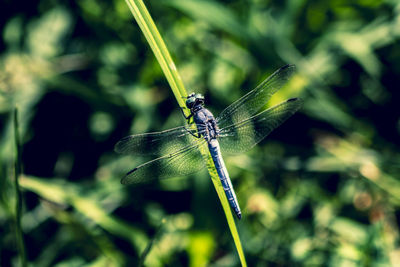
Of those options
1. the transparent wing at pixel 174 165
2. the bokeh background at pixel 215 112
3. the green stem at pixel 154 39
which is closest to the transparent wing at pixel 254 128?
the transparent wing at pixel 174 165

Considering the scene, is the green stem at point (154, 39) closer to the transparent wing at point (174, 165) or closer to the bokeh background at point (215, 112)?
the transparent wing at point (174, 165)

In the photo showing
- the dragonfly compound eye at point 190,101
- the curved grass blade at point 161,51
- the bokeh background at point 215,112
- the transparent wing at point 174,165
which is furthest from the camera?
the bokeh background at point 215,112

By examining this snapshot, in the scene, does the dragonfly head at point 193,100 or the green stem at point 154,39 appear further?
the dragonfly head at point 193,100

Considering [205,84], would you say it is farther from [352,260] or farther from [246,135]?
[352,260]

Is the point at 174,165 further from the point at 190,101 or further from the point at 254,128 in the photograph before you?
the point at 254,128

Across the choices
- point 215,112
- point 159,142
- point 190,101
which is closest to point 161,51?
point 190,101

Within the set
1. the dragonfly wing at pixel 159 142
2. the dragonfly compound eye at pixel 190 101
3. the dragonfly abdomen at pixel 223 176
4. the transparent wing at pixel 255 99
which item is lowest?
the dragonfly abdomen at pixel 223 176

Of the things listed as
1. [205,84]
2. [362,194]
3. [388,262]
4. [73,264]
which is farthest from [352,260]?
[73,264]
